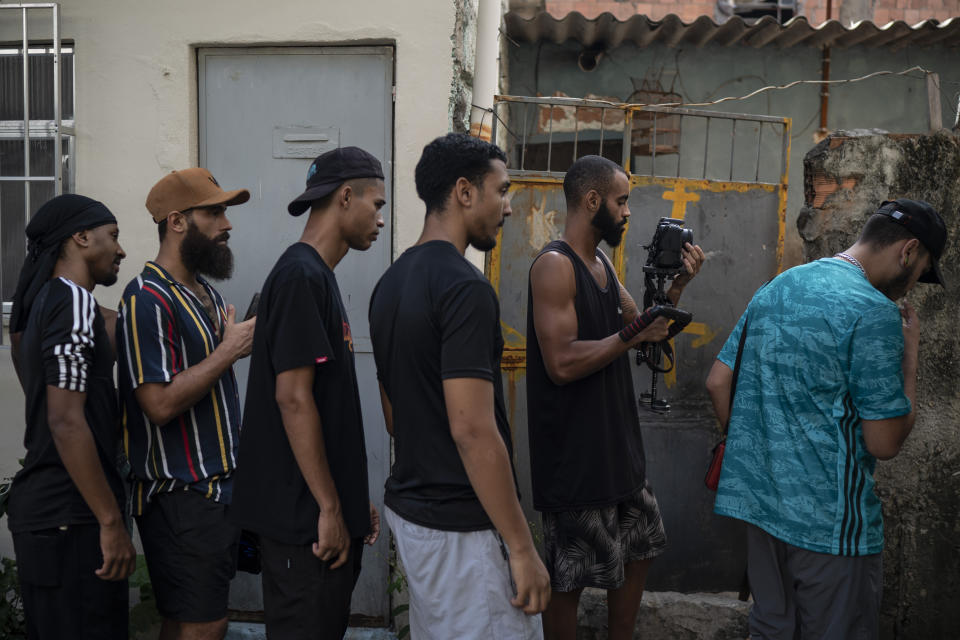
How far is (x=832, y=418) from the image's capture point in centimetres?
242

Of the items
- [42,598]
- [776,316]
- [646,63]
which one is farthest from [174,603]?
[646,63]

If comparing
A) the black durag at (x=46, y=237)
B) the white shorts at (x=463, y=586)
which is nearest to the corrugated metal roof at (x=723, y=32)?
the black durag at (x=46, y=237)

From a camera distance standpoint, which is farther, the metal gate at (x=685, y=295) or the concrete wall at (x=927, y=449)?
the metal gate at (x=685, y=295)

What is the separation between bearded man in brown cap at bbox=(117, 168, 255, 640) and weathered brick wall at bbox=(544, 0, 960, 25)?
6521mm

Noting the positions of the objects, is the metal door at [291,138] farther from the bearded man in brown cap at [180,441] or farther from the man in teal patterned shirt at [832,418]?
the man in teal patterned shirt at [832,418]

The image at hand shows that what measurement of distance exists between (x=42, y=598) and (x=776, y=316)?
2.36 meters

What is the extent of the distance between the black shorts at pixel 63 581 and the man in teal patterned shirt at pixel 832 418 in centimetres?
201

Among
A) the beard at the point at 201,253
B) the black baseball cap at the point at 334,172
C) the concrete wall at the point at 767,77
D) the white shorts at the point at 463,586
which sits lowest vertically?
the white shorts at the point at 463,586

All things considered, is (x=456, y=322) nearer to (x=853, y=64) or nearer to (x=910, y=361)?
(x=910, y=361)

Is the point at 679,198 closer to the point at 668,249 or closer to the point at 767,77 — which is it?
the point at 668,249

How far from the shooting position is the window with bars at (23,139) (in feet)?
12.1

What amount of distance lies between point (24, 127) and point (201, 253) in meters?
1.51

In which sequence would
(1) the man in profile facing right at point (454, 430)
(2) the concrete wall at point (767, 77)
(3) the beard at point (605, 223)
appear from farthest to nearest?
(2) the concrete wall at point (767, 77), (3) the beard at point (605, 223), (1) the man in profile facing right at point (454, 430)

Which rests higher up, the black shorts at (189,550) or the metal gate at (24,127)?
the metal gate at (24,127)
